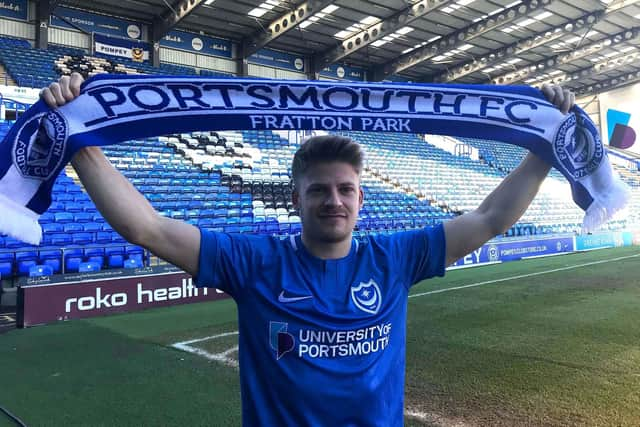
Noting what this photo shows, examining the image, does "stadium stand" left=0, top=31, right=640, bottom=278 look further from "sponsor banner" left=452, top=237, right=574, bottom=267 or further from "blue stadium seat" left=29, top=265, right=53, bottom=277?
"sponsor banner" left=452, top=237, right=574, bottom=267

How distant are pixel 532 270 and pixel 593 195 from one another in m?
11.3

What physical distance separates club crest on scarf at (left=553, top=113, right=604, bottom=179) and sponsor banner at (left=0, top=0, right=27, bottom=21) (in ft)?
64.8

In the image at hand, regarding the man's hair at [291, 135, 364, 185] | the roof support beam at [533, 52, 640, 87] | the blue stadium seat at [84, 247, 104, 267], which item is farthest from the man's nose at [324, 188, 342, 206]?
the roof support beam at [533, 52, 640, 87]

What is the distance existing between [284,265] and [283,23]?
18.3m

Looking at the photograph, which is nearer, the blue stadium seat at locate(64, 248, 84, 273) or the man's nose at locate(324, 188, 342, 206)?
the man's nose at locate(324, 188, 342, 206)

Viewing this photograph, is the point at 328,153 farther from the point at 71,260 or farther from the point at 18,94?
the point at 18,94

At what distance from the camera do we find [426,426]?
343 cm

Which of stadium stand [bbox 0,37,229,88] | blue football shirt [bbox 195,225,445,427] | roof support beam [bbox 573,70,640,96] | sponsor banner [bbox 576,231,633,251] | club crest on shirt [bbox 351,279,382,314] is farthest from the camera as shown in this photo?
roof support beam [bbox 573,70,640,96]

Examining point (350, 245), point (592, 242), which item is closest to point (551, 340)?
point (350, 245)

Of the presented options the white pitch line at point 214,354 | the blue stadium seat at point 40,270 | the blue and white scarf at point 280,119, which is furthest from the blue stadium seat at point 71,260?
the blue and white scarf at point 280,119

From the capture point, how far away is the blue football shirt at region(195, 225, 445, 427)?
1.43 m

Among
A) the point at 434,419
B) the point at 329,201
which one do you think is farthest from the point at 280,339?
the point at 434,419

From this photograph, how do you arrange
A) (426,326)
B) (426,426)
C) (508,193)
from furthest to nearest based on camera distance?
(426,326) → (426,426) → (508,193)

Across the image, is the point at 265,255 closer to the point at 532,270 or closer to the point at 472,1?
the point at 532,270
